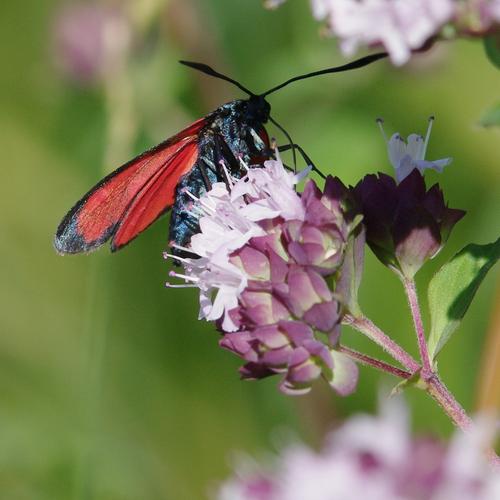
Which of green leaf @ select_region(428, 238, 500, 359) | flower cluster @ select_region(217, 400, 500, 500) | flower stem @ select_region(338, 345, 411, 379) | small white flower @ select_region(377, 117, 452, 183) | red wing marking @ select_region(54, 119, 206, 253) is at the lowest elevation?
flower cluster @ select_region(217, 400, 500, 500)

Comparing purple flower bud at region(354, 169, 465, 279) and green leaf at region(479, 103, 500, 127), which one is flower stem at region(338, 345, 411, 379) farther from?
green leaf at region(479, 103, 500, 127)

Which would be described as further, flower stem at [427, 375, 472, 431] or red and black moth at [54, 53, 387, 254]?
red and black moth at [54, 53, 387, 254]

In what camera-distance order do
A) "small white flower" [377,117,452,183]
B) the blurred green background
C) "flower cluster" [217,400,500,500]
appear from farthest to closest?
the blurred green background
"small white flower" [377,117,452,183]
"flower cluster" [217,400,500,500]

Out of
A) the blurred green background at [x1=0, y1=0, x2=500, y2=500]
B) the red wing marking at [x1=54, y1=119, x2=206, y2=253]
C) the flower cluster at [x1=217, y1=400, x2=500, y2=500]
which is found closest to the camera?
the flower cluster at [x1=217, y1=400, x2=500, y2=500]

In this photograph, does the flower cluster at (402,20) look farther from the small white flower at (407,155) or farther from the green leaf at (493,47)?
the small white flower at (407,155)

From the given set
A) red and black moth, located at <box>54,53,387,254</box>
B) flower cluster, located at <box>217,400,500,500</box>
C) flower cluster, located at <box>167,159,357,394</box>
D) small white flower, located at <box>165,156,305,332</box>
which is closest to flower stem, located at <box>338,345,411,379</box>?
flower cluster, located at <box>167,159,357,394</box>

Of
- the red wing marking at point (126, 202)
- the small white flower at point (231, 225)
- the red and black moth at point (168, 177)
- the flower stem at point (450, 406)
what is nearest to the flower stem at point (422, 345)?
the flower stem at point (450, 406)
